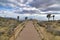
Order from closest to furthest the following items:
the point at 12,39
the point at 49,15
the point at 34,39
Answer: the point at 12,39, the point at 34,39, the point at 49,15

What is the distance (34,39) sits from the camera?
47.9 ft

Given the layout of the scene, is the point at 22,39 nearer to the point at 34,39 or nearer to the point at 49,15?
the point at 34,39

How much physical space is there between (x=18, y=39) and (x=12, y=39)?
90cm

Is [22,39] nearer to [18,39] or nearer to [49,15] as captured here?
[18,39]

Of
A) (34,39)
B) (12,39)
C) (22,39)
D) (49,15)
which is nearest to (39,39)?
(34,39)

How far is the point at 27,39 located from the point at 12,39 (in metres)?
1.39

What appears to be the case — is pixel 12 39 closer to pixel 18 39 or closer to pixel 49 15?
pixel 18 39

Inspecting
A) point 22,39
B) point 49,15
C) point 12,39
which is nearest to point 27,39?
point 22,39

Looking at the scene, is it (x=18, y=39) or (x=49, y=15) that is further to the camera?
(x=49, y=15)

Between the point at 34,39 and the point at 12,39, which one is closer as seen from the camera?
the point at 12,39

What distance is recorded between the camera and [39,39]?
1495 cm

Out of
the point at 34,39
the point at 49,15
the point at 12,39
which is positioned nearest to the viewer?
the point at 12,39

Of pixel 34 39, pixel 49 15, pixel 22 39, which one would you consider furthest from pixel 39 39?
pixel 49 15

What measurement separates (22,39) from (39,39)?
5.17 feet
